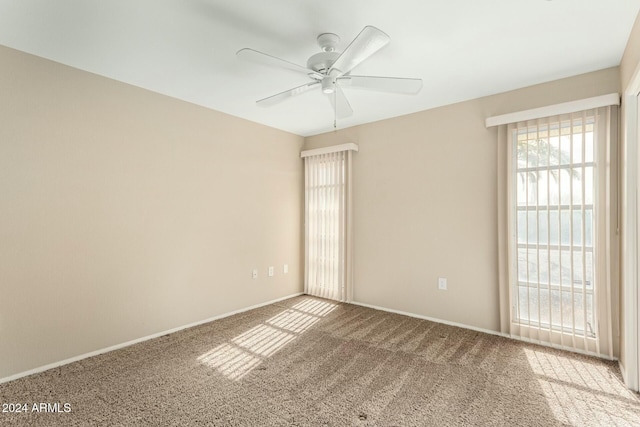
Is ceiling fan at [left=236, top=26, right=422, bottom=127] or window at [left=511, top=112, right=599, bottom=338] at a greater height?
ceiling fan at [left=236, top=26, right=422, bottom=127]

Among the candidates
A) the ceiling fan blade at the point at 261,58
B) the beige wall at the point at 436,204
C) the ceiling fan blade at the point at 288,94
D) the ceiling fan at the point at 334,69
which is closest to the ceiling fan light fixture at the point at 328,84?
the ceiling fan at the point at 334,69

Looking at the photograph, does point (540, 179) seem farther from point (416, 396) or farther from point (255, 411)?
point (255, 411)

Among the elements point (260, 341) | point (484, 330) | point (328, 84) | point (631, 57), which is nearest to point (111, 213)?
point (260, 341)

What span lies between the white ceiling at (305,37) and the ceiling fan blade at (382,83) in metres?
0.26

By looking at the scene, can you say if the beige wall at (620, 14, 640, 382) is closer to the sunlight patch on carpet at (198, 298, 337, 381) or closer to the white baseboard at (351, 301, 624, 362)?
the white baseboard at (351, 301, 624, 362)

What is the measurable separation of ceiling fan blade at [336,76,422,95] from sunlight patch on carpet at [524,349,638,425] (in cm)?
224

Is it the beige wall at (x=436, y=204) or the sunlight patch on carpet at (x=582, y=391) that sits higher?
the beige wall at (x=436, y=204)

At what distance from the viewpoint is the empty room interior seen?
1.96 meters

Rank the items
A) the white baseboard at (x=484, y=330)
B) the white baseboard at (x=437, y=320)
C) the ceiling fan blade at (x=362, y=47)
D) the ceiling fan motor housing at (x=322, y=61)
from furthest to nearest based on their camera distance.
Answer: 1. the white baseboard at (x=437, y=320)
2. the white baseboard at (x=484, y=330)
3. the ceiling fan motor housing at (x=322, y=61)
4. the ceiling fan blade at (x=362, y=47)

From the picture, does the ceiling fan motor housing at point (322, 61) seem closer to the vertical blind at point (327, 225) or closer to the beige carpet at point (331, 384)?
the vertical blind at point (327, 225)

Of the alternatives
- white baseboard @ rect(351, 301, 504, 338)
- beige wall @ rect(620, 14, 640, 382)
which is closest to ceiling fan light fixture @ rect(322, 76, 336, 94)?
beige wall @ rect(620, 14, 640, 382)

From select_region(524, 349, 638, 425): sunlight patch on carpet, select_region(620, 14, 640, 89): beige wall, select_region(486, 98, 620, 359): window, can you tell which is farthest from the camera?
select_region(486, 98, 620, 359): window

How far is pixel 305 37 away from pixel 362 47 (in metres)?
0.57

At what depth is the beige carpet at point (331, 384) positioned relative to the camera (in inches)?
72.9
